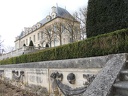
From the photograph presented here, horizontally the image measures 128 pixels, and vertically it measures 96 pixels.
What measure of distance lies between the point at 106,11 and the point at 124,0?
0.72 m

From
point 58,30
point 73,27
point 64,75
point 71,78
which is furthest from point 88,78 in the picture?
point 58,30


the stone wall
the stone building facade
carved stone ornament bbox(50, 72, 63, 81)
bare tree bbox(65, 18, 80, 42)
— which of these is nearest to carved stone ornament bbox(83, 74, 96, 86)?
the stone wall

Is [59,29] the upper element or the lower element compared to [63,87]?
upper

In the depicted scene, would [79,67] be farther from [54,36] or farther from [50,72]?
[54,36]

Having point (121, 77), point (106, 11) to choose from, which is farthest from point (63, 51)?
point (121, 77)

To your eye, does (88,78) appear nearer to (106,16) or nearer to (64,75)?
(64,75)

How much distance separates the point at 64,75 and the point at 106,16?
272 centimetres

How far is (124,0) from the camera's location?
5.97m

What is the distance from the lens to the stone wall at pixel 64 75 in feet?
18.6

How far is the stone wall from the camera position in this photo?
5670mm

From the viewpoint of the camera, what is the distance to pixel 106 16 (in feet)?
21.2

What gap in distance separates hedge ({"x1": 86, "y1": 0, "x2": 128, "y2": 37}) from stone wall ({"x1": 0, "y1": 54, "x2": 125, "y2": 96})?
1346mm

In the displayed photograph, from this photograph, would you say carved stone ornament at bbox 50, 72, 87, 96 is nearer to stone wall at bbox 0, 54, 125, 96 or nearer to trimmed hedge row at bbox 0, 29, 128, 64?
stone wall at bbox 0, 54, 125, 96

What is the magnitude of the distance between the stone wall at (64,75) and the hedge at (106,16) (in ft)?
4.42
